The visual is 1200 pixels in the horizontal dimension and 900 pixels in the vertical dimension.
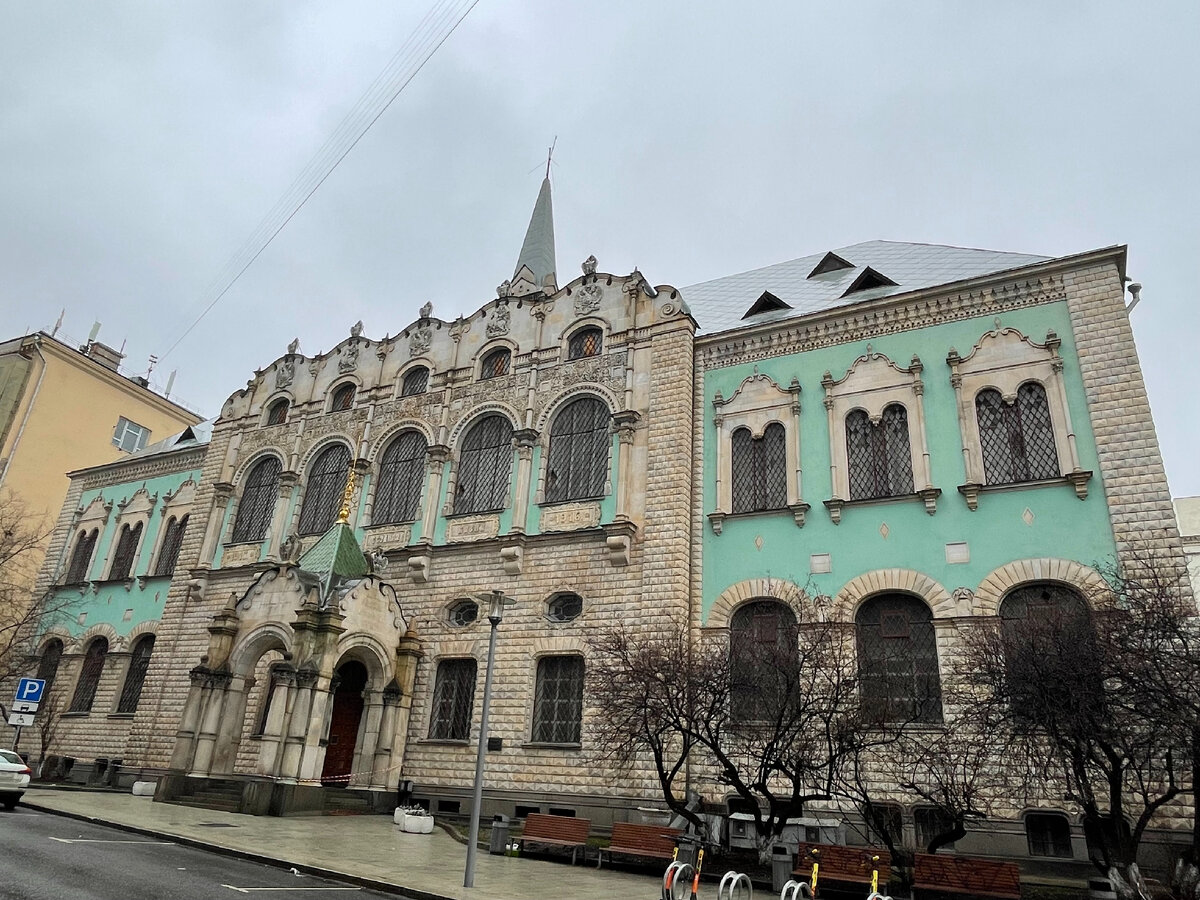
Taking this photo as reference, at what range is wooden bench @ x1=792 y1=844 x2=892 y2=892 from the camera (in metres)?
12.9

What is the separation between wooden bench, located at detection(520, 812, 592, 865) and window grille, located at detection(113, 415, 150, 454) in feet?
124

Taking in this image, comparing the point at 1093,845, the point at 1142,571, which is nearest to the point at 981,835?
the point at 1093,845

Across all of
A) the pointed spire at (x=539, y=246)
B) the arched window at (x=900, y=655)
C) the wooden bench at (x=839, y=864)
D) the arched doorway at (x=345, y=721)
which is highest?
the pointed spire at (x=539, y=246)

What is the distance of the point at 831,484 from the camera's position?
21.0m

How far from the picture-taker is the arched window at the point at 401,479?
2752 centimetres

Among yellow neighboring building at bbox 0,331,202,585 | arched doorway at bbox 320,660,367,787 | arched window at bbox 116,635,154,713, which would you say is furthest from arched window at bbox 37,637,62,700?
arched doorway at bbox 320,660,367,787

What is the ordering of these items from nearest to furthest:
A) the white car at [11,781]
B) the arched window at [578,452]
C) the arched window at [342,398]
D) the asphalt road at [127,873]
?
the asphalt road at [127,873] → the white car at [11,781] → the arched window at [578,452] → the arched window at [342,398]

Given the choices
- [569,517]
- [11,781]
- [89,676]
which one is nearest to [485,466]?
[569,517]

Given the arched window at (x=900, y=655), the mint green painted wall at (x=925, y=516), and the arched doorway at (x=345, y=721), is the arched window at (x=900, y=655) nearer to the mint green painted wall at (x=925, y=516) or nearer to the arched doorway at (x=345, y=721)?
the mint green painted wall at (x=925, y=516)

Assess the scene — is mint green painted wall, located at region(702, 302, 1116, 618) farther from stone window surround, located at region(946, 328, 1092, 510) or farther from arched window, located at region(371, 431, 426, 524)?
arched window, located at region(371, 431, 426, 524)

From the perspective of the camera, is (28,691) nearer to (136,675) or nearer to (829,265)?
(136,675)

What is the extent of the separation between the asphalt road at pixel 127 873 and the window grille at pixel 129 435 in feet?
112

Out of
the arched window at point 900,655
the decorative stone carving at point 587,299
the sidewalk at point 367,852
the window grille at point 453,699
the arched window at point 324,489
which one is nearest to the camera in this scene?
the sidewalk at point 367,852

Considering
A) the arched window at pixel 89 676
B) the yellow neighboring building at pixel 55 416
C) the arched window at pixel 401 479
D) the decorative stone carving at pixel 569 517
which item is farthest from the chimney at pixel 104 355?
the decorative stone carving at pixel 569 517
